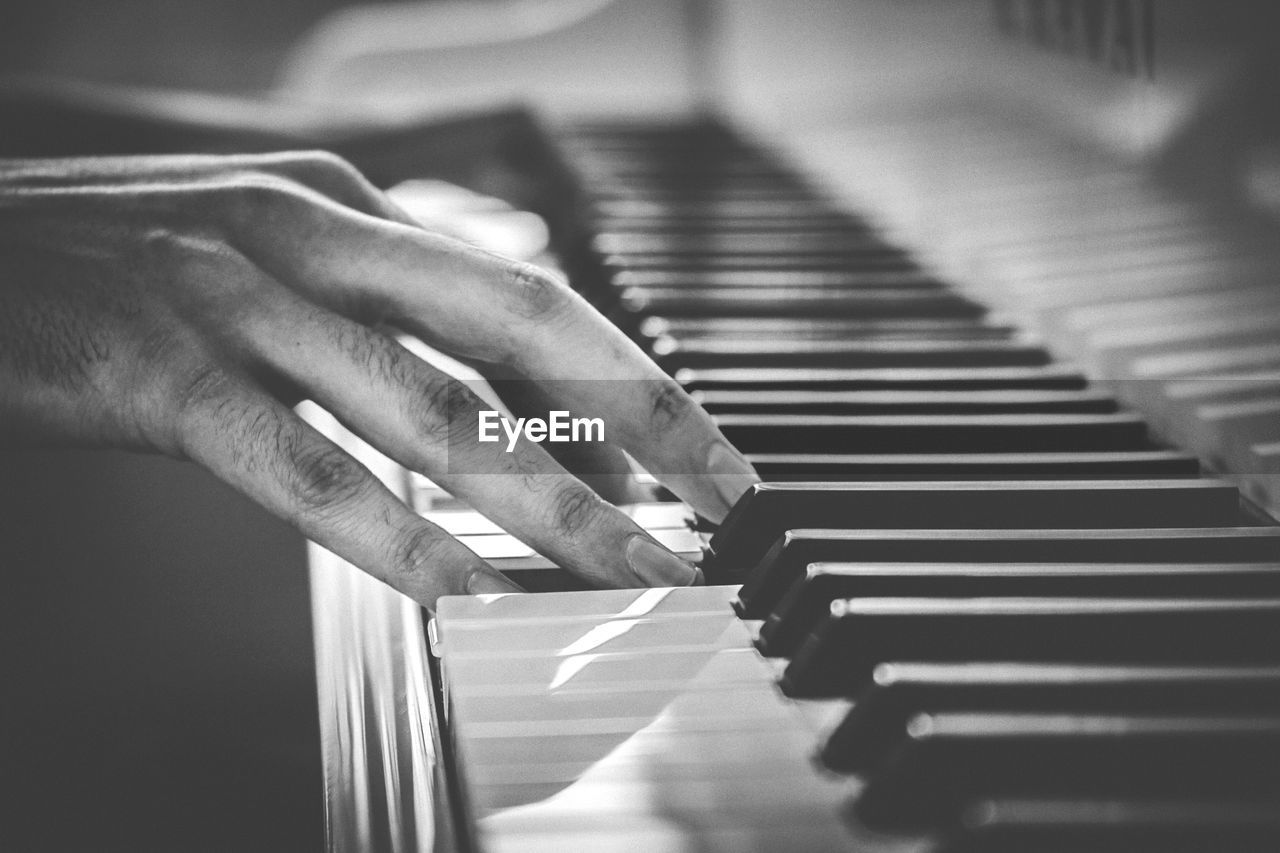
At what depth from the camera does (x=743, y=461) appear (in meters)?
0.90

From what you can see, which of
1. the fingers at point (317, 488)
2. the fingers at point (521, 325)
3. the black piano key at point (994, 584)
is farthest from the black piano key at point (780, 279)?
the black piano key at point (994, 584)

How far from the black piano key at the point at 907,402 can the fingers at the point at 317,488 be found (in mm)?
260

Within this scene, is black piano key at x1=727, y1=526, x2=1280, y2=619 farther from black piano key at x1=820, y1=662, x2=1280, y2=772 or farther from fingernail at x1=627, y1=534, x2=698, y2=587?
black piano key at x1=820, y1=662, x2=1280, y2=772

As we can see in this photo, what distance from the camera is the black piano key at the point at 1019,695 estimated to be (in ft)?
1.86

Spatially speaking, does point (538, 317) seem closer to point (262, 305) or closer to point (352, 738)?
point (262, 305)

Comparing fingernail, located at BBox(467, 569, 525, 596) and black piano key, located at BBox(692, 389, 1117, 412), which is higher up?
black piano key, located at BBox(692, 389, 1117, 412)

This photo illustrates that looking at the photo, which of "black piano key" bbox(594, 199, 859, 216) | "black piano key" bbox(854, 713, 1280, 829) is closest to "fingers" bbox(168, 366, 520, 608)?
"black piano key" bbox(854, 713, 1280, 829)

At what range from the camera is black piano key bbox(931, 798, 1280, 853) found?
0.48 metres

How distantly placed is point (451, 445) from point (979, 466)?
32cm

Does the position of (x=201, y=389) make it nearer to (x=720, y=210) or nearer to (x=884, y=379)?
(x=884, y=379)

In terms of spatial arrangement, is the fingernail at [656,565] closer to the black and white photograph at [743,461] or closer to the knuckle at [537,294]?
the black and white photograph at [743,461]

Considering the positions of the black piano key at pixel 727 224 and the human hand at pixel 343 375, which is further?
the black piano key at pixel 727 224

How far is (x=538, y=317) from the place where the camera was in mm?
930

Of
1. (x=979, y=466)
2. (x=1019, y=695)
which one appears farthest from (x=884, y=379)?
(x=1019, y=695)
